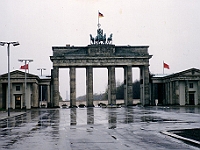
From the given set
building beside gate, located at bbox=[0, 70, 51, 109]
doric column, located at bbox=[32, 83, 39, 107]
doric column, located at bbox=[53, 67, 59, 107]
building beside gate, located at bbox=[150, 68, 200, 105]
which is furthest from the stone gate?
building beside gate, located at bbox=[0, 70, 51, 109]

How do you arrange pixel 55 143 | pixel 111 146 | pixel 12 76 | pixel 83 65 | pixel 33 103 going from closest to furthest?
pixel 111 146 → pixel 55 143 → pixel 12 76 → pixel 33 103 → pixel 83 65

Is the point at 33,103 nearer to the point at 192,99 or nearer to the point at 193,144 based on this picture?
the point at 192,99

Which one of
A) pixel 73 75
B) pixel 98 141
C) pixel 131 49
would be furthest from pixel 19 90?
pixel 98 141

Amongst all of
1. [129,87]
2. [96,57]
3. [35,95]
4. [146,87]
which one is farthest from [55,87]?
[146,87]

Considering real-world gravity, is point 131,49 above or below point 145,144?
above

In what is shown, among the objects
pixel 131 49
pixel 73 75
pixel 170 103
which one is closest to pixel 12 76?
pixel 73 75

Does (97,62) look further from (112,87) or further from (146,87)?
(146,87)

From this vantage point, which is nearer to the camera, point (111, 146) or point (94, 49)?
point (111, 146)

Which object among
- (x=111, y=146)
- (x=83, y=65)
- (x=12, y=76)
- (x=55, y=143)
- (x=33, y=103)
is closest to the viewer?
(x=111, y=146)

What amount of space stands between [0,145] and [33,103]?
8058cm

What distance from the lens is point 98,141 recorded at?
59.5 feet

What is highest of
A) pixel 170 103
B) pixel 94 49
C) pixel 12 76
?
pixel 94 49

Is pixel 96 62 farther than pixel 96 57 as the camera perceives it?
Yes

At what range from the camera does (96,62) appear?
10338 centimetres
